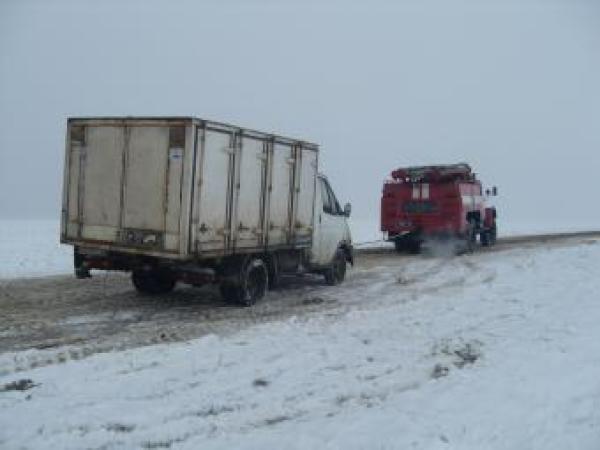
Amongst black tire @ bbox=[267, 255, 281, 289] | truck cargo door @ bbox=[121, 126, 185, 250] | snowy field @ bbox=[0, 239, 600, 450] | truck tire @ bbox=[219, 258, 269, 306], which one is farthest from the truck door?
truck cargo door @ bbox=[121, 126, 185, 250]

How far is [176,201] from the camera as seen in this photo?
10727 millimetres

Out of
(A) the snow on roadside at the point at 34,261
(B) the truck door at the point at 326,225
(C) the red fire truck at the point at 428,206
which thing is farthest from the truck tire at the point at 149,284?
(C) the red fire truck at the point at 428,206

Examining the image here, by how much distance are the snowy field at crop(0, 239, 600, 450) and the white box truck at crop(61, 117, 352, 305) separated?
1.79m

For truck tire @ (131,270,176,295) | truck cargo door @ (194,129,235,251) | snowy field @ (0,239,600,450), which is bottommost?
snowy field @ (0,239,600,450)

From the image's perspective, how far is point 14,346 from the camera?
8688mm

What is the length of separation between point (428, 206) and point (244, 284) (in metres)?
12.7

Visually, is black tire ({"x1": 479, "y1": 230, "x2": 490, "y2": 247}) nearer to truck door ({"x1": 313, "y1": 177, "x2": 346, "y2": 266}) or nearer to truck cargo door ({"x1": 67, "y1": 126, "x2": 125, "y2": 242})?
truck door ({"x1": 313, "y1": 177, "x2": 346, "y2": 266})

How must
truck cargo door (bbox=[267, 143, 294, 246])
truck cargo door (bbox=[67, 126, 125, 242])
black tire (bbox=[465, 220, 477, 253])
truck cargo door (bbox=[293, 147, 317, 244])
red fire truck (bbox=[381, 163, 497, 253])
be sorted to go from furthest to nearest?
black tire (bbox=[465, 220, 477, 253]) → red fire truck (bbox=[381, 163, 497, 253]) → truck cargo door (bbox=[293, 147, 317, 244]) → truck cargo door (bbox=[267, 143, 294, 246]) → truck cargo door (bbox=[67, 126, 125, 242])

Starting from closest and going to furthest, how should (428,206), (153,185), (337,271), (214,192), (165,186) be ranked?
(165,186), (153,185), (214,192), (337,271), (428,206)

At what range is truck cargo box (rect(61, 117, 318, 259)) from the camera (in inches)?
423

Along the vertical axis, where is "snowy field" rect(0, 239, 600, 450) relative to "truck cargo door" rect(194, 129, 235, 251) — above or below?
below

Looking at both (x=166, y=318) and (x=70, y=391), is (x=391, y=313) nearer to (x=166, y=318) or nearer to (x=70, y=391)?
(x=166, y=318)

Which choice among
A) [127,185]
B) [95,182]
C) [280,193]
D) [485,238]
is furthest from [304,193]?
[485,238]

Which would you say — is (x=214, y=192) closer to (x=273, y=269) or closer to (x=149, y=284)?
(x=273, y=269)
